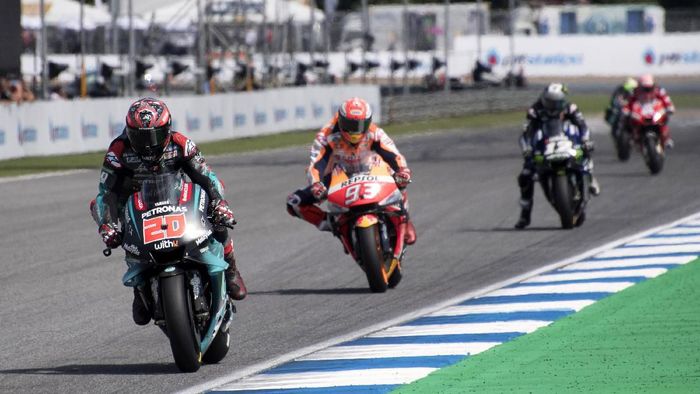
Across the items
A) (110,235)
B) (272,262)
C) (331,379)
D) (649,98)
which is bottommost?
(272,262)

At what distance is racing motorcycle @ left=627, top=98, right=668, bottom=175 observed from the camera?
25.1 meters

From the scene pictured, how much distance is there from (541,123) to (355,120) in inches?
232

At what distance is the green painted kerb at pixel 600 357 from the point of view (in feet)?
26.1

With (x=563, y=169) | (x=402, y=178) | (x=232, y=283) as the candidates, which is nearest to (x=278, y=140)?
(x=563, y=169)

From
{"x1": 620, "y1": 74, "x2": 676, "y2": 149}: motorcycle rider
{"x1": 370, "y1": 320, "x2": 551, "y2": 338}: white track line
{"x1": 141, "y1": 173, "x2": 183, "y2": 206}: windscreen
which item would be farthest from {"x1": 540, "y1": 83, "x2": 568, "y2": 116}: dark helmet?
{"x1": 141, "y1": 173, "x2": 183, "y2": 206}: windscreen

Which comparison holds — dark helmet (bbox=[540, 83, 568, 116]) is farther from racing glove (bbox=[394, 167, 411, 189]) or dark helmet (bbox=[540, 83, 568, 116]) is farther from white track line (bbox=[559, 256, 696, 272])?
racing glove (bbox=[394, 167, 411, 189])

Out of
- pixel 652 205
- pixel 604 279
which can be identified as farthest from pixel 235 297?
pixel 652 205

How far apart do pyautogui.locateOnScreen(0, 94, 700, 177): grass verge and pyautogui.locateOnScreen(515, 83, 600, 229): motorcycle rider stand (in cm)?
1065

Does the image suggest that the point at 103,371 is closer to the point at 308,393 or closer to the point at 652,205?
the point at 308,393

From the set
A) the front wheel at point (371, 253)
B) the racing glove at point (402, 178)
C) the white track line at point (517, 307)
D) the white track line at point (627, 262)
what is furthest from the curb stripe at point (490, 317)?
the white track line at point (627, 262)

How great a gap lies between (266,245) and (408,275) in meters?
2.89

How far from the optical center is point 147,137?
8398 millimetres

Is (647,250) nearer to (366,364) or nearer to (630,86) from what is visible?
(366,364)

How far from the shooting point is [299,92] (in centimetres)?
3866
